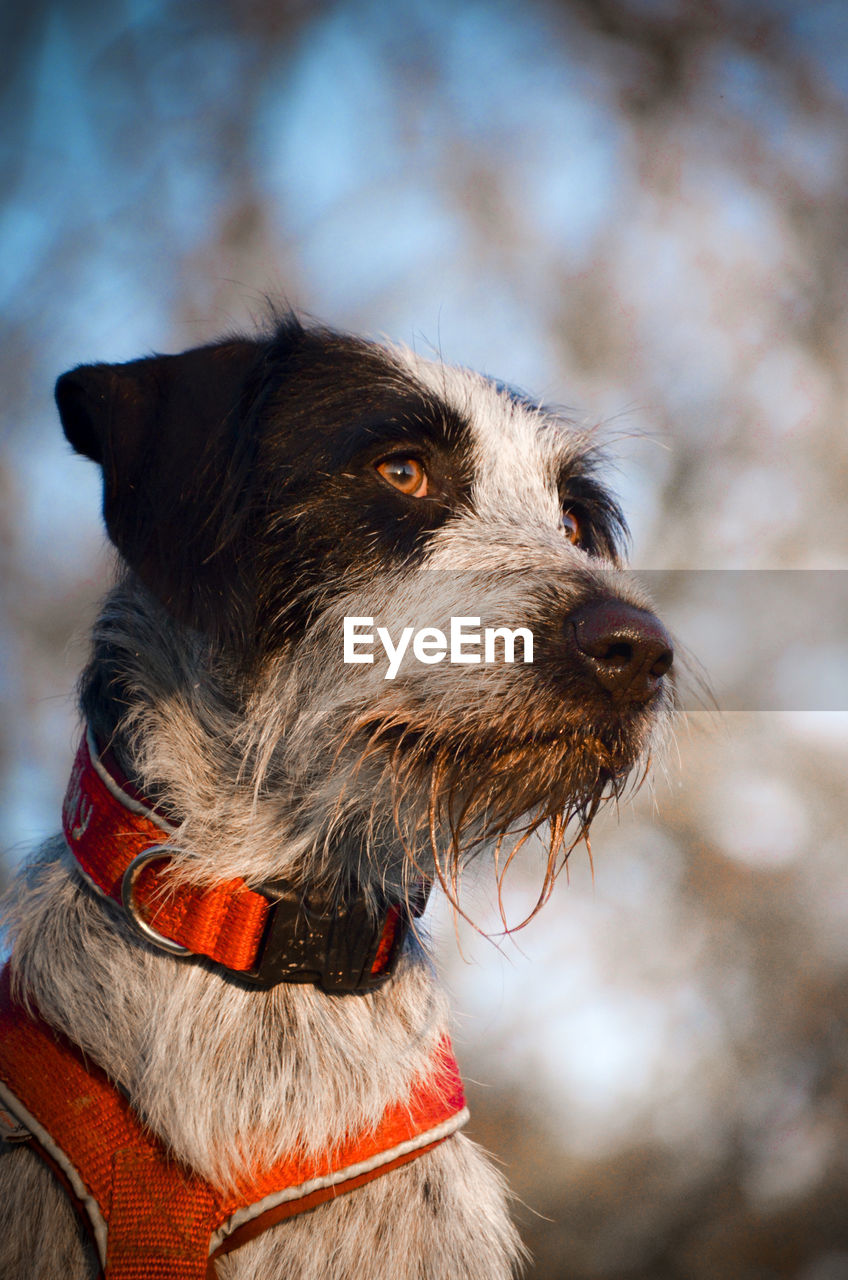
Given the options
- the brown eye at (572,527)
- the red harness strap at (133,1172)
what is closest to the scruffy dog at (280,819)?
the red harness strap at (133,1172)

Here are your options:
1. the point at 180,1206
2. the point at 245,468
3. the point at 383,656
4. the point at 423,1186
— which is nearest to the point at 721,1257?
the point at 423,1186

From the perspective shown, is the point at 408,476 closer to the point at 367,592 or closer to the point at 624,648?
the point at 367,592

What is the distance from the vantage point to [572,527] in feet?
5.28

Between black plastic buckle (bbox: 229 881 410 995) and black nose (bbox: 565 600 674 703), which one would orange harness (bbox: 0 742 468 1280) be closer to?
black plastic buckle (bbox: 229 881 410 995)

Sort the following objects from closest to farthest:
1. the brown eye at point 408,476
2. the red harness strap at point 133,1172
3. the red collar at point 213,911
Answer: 1. the red harness strap at point 133,1172
2. the red collar at point 213,911
3. the brown eye at point 408,476

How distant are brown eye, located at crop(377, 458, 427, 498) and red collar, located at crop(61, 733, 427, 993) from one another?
1.78ft

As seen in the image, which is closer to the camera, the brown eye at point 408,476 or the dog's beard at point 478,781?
the dog's beard at point 478,781

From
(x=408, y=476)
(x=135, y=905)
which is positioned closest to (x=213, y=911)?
(x=135, y=905)

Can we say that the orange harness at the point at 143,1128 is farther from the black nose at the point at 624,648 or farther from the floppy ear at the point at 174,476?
the black nose at the point at 624,648

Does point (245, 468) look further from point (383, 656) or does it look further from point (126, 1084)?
point (126, 1084)

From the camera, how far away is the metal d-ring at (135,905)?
0.98 metres

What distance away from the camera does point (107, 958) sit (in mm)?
1059

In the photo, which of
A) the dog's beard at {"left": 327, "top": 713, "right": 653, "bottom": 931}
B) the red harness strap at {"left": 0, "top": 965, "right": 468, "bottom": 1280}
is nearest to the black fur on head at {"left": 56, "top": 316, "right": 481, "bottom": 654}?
the dog's beard at {"left": 327, "top": 713, "right": 653, "bottom": 931}

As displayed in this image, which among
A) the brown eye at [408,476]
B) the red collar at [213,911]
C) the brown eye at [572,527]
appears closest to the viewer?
the red collar at [213,911]
